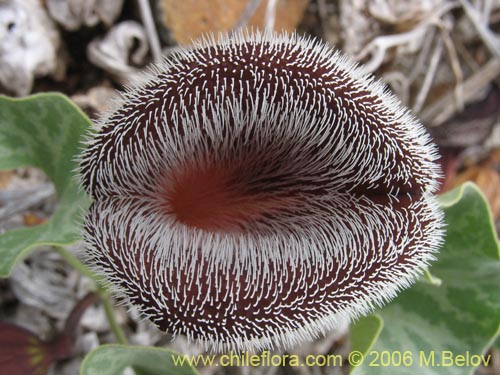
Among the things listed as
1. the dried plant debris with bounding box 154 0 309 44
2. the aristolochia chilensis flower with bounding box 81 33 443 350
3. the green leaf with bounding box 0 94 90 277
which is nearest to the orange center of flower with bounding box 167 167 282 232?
the aristolochia chilensis flower with bounding box 81 33 443 350

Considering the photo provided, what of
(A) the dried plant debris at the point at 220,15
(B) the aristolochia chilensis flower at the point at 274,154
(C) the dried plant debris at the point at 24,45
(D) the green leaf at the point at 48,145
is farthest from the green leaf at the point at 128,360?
(A) the dried plant debris at the point at 220,15

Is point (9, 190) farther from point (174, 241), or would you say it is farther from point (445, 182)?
point (445, 182)

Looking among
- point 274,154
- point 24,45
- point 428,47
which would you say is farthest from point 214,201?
point 428,47

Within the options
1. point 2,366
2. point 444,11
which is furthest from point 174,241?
point 444,11

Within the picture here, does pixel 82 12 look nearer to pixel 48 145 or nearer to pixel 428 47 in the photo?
pixel 48 145

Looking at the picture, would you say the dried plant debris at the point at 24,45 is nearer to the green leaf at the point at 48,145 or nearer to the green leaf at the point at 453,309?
the green leaf at the point at 48,145
